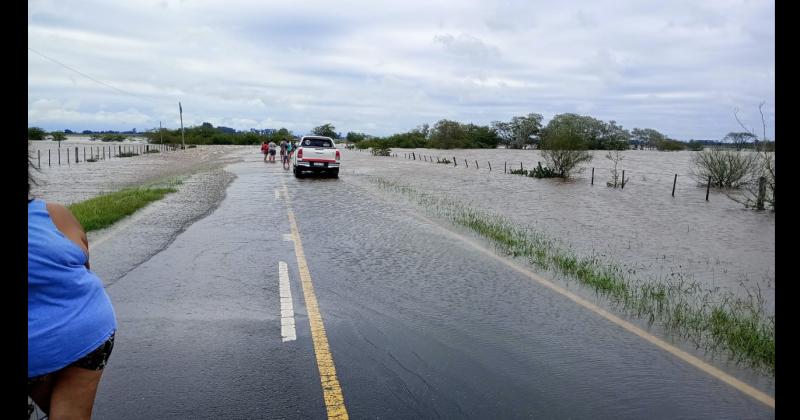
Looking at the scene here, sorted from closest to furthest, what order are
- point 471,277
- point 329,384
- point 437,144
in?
point 329,384
point 471,277
point 437,144

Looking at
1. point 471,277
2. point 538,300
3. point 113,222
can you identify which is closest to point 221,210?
point 113,222

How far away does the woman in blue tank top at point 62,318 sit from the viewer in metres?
2.12

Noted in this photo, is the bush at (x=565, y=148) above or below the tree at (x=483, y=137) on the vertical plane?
below

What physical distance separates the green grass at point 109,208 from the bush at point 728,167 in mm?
29588

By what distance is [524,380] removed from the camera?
4.47 metres

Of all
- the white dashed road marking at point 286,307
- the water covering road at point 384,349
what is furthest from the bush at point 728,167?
the white dashed road marking at point 286,307

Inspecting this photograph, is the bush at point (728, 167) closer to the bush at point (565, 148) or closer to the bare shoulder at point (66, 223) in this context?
the bush at point (565, 148)

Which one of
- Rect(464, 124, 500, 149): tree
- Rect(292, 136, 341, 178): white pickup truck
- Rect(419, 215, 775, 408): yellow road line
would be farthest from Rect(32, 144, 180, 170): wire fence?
Rect(464, 124, 500, 149): tree

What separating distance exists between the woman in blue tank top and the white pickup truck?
1056 inches

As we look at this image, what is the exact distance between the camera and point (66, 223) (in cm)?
231

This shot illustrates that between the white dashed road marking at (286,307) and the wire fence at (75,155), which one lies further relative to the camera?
the wire fence at (75,155)
